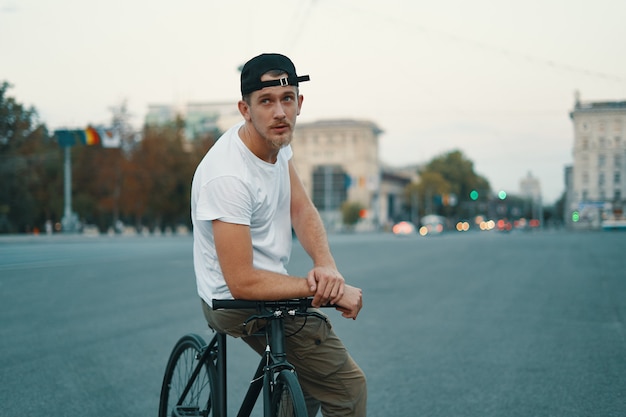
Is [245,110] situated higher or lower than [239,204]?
higher

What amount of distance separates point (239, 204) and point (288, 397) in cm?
69

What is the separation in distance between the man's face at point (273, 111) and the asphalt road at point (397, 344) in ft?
10.1

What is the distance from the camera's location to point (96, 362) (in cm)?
723

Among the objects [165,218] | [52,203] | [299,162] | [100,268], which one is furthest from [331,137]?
[100,268]

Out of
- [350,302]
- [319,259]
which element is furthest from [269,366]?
[319,259]

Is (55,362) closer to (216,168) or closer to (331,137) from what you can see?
(216,168)

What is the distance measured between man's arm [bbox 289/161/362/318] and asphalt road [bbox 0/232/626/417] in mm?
2598

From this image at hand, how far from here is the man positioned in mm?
2852

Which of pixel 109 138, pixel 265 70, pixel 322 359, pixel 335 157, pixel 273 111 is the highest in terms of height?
pixel 335 157

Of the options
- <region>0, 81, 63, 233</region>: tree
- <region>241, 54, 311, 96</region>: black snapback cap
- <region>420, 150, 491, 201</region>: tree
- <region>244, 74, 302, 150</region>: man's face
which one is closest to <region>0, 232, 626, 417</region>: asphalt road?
<region>244, 74, 302, 150</region>: man's face

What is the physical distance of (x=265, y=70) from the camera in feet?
9.45

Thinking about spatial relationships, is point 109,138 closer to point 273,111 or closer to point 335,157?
point 273,111

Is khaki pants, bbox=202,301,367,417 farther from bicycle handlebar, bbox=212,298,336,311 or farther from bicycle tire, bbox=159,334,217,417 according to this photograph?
bicycle tire, bbox=159,334,217,417

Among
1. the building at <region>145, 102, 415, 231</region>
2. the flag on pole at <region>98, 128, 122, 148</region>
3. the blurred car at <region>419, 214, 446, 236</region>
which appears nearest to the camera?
the flag on pole at <region>98, 128, 122, 148</region>
